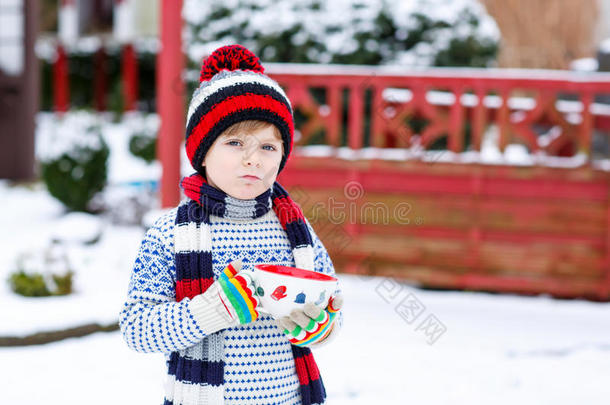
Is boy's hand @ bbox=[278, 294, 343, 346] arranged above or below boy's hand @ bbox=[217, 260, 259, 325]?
below

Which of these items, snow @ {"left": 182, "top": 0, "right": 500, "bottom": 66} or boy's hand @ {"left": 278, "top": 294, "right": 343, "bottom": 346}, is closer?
boy's hand @ {"left": 278, "top": 294, "right": 343, "bottom": 346}

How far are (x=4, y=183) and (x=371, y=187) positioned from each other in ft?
17.9

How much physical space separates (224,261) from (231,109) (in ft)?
1.23

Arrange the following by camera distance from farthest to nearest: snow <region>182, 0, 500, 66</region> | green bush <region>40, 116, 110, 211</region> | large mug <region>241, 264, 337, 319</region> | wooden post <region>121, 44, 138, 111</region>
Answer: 1. wooden post <region>121, 44, 138, 111</region>
2. snow <region>182, 0, 500, 66</region>
3. green bush <region>40, 116, 110, 211</region>
4. large mug <region>241, 264, 337, 319</region>

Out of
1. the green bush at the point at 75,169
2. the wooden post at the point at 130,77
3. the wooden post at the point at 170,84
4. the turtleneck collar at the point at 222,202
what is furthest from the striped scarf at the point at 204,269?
the wooden post at the point at 130,77

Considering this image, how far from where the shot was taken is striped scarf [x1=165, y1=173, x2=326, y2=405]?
5.92 feet

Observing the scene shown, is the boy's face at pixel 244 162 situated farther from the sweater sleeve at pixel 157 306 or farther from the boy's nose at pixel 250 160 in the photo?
the sweater sleeve at pixel 157 306

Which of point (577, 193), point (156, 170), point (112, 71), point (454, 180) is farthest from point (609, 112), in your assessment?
point (112, 71)

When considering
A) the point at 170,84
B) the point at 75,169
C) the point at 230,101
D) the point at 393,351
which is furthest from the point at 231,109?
the point at 75,169

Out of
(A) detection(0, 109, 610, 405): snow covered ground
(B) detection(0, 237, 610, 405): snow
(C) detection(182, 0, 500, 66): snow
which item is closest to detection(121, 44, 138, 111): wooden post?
(C) detection(182, 0, 500, 66): snow

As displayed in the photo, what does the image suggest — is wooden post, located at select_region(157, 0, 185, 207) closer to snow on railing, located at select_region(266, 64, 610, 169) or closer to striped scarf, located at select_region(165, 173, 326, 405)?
snow on railing, located at select_region(266, 64, 610, 169)

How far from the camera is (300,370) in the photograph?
194cm

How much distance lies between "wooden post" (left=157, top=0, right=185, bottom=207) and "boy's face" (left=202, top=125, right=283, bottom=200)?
3903 millimetres

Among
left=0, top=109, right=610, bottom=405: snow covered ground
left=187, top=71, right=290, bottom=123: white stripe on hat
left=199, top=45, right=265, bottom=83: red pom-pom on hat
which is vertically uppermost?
left=199, top=45, right=265, bottom=83: red pom-pom on hat
